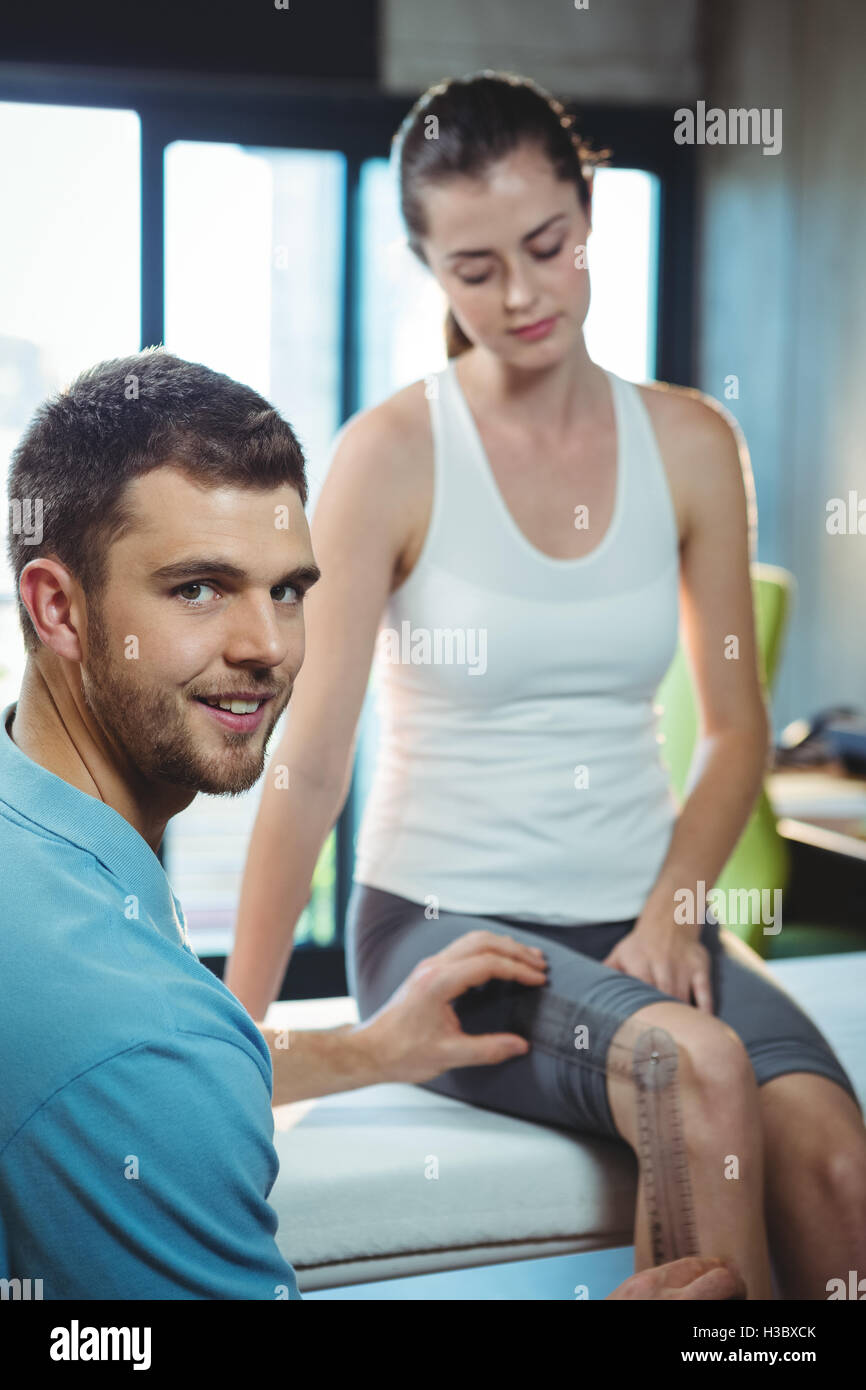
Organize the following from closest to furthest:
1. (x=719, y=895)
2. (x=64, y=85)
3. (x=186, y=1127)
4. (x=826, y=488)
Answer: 1. (x=186, y=1127)
2. (x=719, y=895)
3. (x=64, y=85)
4. (x=826, y=488)

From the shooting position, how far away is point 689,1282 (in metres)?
0.93

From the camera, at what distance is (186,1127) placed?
1.98ft

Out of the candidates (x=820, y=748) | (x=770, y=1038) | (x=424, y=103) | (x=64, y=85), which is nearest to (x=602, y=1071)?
(x=770, y=1038)

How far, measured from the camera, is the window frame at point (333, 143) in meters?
3.24

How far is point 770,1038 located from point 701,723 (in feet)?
1.22

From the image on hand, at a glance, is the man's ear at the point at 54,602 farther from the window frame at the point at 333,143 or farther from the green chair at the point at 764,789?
the window frame at the point at 333,143

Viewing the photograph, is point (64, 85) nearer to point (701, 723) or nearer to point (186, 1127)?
point (701, 723)

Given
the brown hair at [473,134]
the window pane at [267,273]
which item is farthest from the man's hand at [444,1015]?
the window pane at [267,273]

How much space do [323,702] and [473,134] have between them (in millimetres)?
523

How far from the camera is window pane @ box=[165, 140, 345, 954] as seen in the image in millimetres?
3301

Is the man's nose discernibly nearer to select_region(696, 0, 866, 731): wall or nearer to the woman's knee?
the woman's knee

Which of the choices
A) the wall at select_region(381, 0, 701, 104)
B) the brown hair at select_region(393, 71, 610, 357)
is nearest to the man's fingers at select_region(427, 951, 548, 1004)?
the brown hair at select_region(393, 71, 610, 357)

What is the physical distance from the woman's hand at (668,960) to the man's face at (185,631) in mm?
605

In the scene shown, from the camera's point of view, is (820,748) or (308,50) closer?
(820,748)
